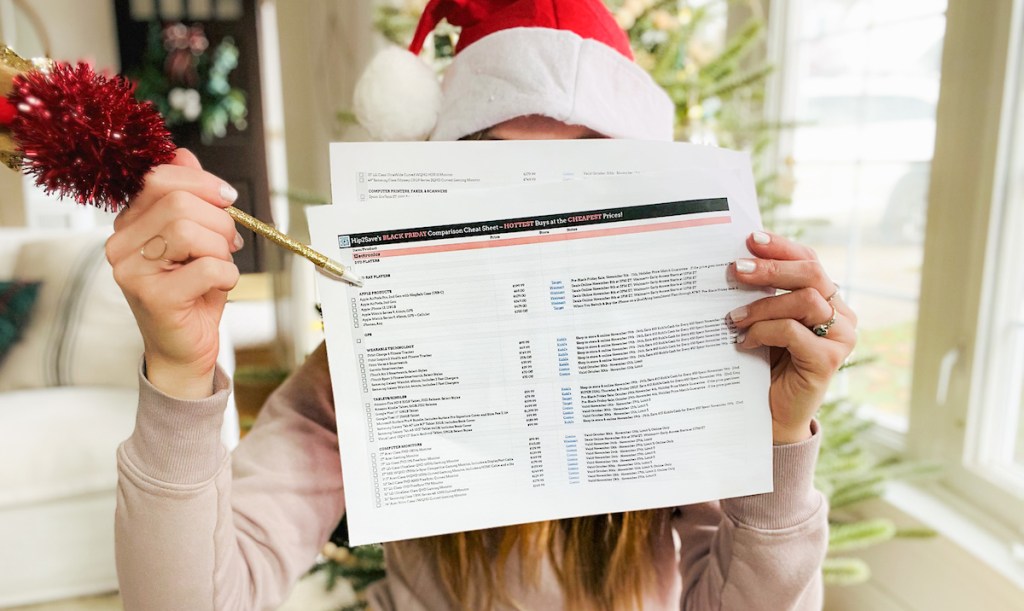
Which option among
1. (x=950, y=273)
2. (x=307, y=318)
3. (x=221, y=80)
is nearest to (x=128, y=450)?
(x=950, y=273)

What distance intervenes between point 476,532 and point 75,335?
5.11 feet

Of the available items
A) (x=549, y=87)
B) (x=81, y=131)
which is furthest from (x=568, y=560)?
(x=81, y=131)

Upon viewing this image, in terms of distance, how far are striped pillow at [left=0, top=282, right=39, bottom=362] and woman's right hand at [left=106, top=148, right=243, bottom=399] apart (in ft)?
5.20

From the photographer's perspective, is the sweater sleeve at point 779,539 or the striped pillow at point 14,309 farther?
the striped pillow at point 14,309

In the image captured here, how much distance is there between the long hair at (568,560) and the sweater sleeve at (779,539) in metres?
0.10

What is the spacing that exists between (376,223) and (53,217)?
4544 millimetres

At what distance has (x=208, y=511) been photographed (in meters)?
0.58

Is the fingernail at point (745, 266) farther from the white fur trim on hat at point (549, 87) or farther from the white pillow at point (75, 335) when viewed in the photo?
the white pillow at point (75, 335)

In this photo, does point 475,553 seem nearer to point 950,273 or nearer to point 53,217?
point 950,273

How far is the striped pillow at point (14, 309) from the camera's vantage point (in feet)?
5.64

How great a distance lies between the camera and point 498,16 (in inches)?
29.5

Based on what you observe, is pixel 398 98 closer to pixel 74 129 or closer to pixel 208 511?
pixel 74 129

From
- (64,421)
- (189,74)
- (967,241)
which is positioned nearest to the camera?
(967,241)

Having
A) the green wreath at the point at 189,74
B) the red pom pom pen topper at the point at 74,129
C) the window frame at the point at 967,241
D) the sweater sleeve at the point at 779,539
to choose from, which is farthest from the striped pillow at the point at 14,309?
the green wreath at the point at 189,74
